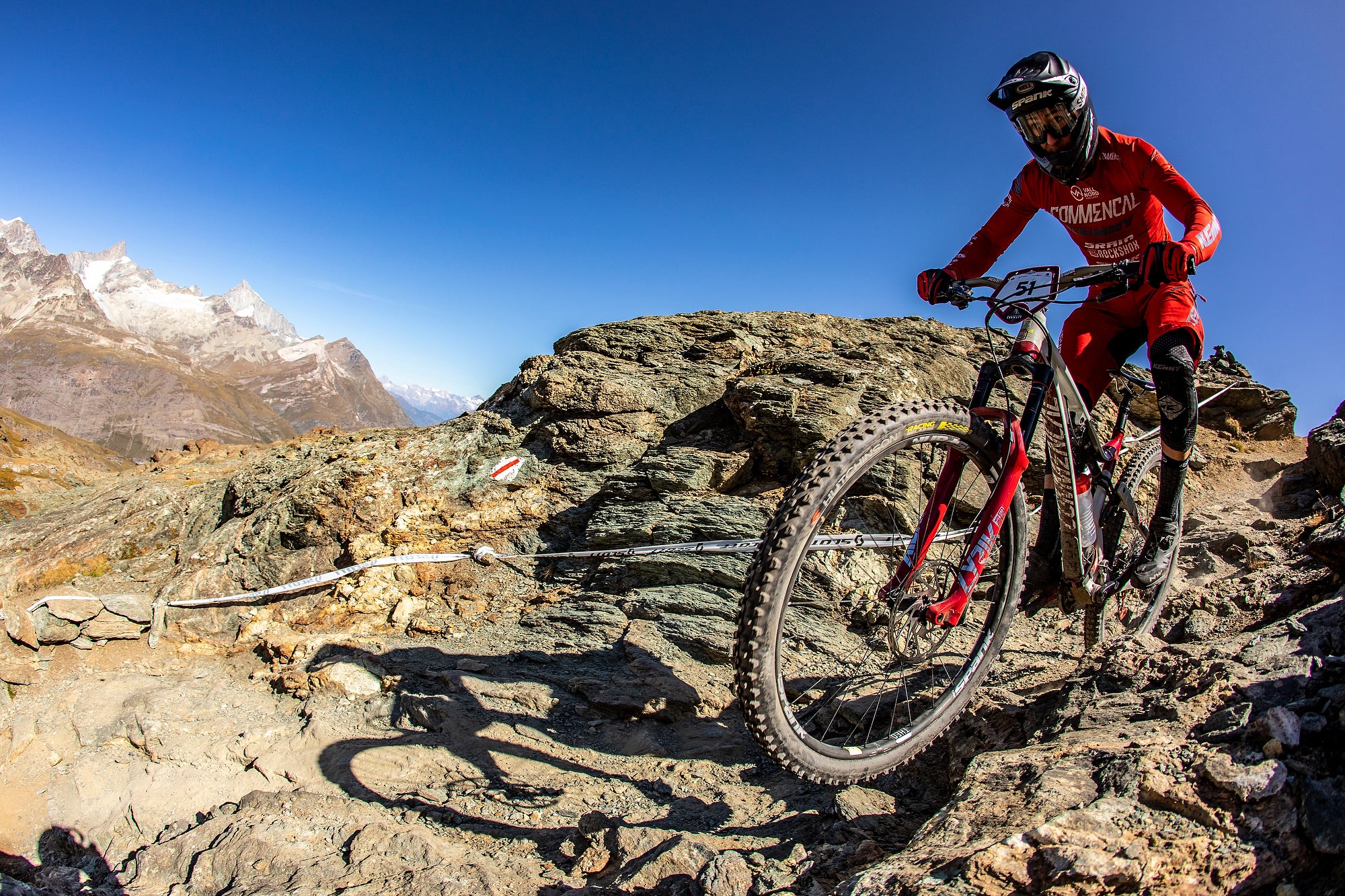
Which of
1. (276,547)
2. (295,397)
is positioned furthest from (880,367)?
(295,397)

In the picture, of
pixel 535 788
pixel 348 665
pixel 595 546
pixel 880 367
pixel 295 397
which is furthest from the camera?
pixel 295 397

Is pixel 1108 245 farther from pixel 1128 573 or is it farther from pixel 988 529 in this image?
pixel 988 529

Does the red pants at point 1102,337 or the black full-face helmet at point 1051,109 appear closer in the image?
the black full-face helmet at point 1051,109

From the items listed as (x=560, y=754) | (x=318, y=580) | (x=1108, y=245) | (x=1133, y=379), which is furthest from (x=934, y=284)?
(x=318, y=580)

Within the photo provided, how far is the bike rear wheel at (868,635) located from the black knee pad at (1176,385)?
3.76 feet

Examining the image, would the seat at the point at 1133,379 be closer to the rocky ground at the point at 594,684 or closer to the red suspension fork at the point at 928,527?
the rocky ground at the point at 594,684

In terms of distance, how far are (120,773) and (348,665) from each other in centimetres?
152

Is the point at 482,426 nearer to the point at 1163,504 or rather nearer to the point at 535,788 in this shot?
the point at 535,788

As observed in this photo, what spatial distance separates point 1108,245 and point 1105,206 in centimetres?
29

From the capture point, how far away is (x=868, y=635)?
5.51 metres

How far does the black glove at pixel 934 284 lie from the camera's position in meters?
3.53

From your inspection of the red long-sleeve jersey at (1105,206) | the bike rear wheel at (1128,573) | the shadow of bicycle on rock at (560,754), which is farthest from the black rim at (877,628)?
the red long-sleeve jersey at (1105,206)

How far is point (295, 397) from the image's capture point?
647ft

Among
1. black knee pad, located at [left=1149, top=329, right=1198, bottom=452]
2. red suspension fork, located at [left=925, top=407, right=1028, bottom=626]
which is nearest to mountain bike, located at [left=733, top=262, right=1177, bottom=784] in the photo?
red suspension fork, located at [left=925, top=407, right=1028, bottom=626]
